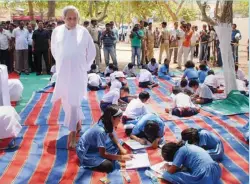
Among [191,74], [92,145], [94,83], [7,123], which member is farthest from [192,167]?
[94,83]

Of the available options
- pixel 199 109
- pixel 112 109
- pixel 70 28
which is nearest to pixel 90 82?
pixel 199 109

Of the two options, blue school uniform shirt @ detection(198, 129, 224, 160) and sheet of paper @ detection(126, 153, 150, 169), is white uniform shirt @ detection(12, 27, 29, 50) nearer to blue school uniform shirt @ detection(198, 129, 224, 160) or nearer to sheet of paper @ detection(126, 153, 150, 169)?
sheet of paper @ detection(126, 153, 150, 169)

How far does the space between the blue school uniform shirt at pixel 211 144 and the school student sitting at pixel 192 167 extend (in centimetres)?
44

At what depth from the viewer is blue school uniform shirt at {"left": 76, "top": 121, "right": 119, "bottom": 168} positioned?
343cm

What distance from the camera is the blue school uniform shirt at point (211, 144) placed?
3.62 meters

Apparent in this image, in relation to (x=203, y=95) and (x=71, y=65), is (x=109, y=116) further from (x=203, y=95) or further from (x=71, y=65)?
(x=203, y=95)

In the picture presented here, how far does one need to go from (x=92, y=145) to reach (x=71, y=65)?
1.01 meters

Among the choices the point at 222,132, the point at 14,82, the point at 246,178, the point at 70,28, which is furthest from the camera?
the point at 14,82

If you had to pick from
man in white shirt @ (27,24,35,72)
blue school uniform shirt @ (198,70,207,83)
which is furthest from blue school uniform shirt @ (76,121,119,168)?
man in white shirt @ (27,24,35,72)

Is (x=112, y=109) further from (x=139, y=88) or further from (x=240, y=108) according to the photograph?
(x=139, y=88)

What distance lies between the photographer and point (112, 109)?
11.3 ft

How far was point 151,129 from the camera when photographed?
4.01 metres

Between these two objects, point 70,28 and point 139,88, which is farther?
point 139,88

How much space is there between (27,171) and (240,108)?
149 inches
